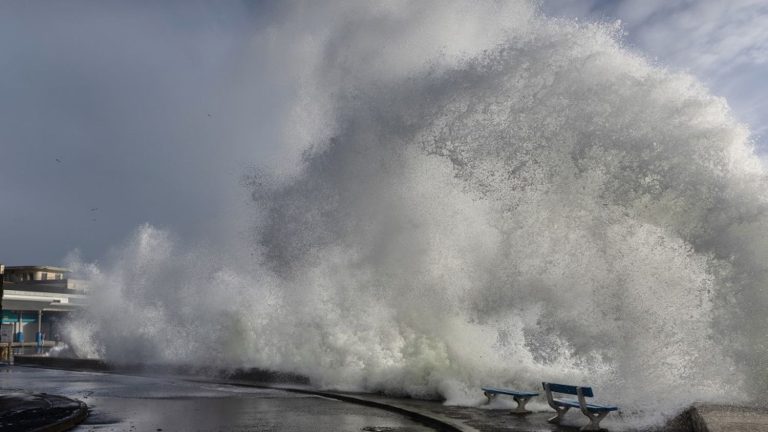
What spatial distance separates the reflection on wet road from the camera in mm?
9664

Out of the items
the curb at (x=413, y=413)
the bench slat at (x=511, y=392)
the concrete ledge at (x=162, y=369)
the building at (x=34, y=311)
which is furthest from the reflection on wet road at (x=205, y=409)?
the building at (x=34, y=311)

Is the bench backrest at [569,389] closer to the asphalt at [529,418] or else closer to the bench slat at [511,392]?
the asphalt at [529,418]

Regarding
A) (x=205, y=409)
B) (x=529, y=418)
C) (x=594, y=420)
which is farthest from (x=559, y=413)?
(x=205, y=409)

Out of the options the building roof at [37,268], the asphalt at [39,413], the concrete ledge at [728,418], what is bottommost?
the asphalt at [39,413]

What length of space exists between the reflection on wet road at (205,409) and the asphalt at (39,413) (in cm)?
24

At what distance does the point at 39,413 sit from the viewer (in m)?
10.0

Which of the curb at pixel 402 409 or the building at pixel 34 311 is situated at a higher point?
the building at pixel 34 311

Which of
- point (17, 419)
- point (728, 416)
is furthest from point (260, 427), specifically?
point (728, 416)

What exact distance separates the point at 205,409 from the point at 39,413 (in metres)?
2.62

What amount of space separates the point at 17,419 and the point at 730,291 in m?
11.1

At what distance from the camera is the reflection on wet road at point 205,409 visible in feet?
31.7

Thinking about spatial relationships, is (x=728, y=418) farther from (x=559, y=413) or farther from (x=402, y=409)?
(x=402, y=409)

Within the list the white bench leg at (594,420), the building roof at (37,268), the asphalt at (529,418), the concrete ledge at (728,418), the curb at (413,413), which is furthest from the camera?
the building roof at (37,268)

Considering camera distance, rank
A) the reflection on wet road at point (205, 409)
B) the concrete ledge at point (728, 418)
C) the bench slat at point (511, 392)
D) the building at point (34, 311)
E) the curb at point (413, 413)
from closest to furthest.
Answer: the concrete ledge at point (728, 418) → the curb at point (413, 413) → the reflection on wet road at point (205, 409) → the bench slat at point (511, 392) → the building at point (34, 311)
